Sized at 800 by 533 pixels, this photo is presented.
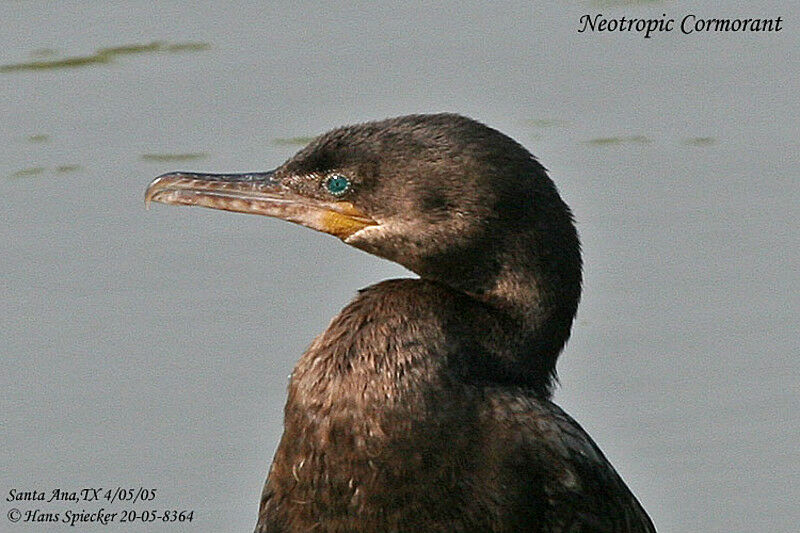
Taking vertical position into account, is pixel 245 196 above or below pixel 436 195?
below

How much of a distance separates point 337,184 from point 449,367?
757 mm

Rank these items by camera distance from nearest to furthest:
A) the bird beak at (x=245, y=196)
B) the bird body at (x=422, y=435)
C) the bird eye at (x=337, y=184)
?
the bird body at (x=422, y=435) → the bird eye at (x=337, y=184) → the bird beak at (x=245, y=196)

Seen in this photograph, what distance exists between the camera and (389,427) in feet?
23.2

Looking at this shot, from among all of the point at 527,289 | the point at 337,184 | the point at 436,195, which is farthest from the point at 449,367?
the point at 337,184

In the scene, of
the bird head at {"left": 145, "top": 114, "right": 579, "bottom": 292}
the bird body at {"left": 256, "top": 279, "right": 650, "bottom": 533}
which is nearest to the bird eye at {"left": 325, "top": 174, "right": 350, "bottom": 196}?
the bird head at {"left": 145, "top": 114, "right": 579, "bottom": 292}

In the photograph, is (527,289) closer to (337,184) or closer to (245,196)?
(337,184)

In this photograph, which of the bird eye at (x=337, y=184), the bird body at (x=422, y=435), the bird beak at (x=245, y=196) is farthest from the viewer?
the bird beak at (x=245, y=196)

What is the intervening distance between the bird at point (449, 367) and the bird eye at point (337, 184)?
0.19ft

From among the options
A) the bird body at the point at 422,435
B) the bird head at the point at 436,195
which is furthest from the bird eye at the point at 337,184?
the bird body at the point at 422,435

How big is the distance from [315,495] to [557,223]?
3.76 feet

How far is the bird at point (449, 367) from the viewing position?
23.3 feet

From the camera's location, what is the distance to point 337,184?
7.45 metres

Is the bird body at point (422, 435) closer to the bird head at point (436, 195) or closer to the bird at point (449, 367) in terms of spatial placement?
the bird at point (449, 367)

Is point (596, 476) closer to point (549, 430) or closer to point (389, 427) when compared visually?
point (549, 430)
